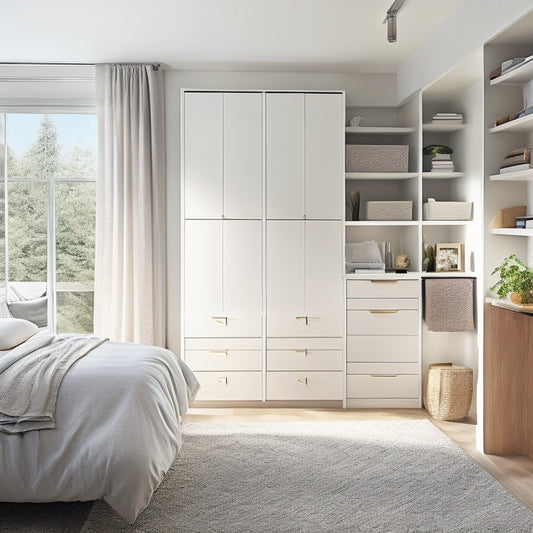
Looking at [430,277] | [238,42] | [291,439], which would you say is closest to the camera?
[291,439]

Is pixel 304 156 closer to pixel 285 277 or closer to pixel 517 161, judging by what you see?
pixel 285 277

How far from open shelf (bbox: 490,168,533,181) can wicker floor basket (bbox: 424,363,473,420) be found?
159 cm

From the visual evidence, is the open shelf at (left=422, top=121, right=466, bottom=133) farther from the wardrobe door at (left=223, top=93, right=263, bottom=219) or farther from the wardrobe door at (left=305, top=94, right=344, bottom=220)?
the wardrobe door at (left=223, top=93, right=263, bottom=219)

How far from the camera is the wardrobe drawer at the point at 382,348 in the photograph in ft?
15.9

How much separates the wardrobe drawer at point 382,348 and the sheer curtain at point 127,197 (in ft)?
5.19

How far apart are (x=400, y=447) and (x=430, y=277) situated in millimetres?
1429

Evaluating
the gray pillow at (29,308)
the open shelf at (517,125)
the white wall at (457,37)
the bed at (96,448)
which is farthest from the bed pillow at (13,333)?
the white wall at (457,37)

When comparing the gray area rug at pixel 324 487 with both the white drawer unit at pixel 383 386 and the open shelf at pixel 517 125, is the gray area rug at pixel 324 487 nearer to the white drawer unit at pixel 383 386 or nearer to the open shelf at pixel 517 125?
the white drawer unit at pixel 383 386

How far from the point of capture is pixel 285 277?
16.0 feet

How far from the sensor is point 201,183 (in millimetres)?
4848

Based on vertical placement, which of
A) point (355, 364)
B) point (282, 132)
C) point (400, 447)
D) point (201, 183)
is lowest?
point (400, 447)

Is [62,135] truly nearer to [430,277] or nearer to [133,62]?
[133,62]

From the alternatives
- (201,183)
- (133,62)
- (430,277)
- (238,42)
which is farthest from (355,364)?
(133,62)

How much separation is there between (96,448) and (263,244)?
2464mm
